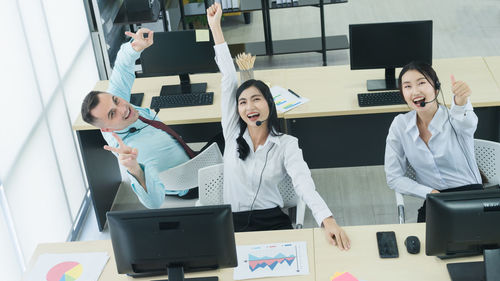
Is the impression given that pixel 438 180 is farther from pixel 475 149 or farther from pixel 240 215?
pixel 240 215

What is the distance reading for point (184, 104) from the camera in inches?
154

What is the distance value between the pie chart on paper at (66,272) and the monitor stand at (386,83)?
208cm

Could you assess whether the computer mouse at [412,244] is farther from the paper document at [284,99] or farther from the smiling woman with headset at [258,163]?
the paper document at [284,99]

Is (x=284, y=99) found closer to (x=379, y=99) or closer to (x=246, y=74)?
(x=246, y=74)

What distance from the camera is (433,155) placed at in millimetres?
3139

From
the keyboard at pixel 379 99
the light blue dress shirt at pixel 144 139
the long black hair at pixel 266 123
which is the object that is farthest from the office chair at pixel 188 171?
the keyboard at pixel 379 99

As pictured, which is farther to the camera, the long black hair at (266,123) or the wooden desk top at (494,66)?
the wooden desk top at (494,66)

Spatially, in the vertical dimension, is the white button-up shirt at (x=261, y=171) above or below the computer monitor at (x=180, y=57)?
below

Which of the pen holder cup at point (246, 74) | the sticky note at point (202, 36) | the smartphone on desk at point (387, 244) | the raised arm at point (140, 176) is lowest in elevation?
the smartphone on desk at point (387, 244)

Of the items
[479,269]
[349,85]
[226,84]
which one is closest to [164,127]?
[226,84]

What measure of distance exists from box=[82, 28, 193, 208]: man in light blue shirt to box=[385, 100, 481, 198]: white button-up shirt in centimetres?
113

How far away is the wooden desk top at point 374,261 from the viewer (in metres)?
2.48

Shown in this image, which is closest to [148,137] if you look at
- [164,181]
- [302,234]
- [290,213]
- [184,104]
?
[164,181]

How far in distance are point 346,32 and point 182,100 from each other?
298 centimetres
